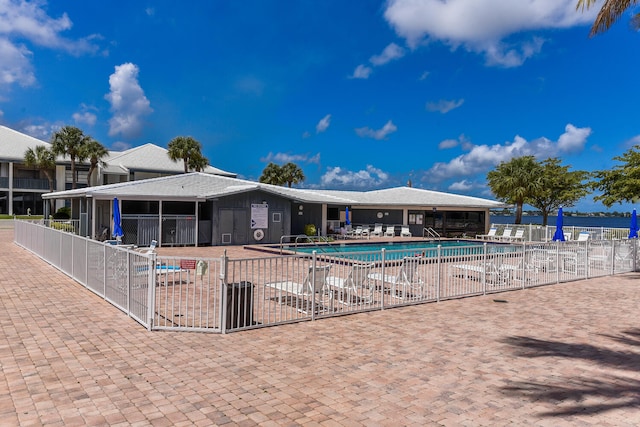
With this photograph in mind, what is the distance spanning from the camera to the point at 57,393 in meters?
4.82

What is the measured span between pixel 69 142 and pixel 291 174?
81.7 ft

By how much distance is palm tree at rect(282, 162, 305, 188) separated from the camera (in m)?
55.6

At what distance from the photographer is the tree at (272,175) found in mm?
55500

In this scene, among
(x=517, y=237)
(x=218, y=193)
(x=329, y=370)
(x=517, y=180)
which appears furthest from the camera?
(x=517, y=180)

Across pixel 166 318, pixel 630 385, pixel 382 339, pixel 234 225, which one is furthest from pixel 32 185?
pixel 630 385

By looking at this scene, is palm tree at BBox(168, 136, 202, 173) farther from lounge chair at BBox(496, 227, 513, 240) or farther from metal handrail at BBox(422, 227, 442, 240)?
lounge chair at BBox(496, 227, 513, 240)

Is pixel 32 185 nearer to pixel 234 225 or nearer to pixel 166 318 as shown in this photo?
pixel 234 225

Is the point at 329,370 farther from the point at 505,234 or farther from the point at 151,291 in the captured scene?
the point at 505,234

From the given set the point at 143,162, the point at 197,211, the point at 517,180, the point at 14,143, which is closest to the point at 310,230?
the point at 197,211

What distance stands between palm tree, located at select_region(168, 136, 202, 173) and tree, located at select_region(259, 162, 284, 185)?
12346 mm

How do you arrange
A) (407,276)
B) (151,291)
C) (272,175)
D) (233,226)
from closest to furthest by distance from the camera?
(151,291)
(407,276)
(233,226)
(272,175)

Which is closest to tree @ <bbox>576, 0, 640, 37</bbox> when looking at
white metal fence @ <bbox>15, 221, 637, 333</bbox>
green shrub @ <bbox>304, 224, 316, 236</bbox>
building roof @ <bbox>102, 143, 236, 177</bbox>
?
white metal fence @ <bbox>15, 221, 637, 333</bbox>

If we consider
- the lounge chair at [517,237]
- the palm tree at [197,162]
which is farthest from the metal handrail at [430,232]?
the palm tree at [197,162]

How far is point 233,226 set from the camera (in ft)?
79.9
